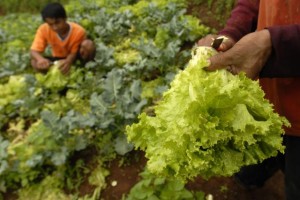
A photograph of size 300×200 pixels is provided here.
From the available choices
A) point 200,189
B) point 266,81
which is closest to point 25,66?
point 200,189

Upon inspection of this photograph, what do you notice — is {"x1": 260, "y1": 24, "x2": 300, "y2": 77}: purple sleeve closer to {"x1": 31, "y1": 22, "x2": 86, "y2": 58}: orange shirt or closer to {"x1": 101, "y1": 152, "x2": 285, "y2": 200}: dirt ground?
{"x1": 101, "y1": 152, "x2": 285, "y2": 200}: dirt ground

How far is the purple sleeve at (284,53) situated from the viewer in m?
1.87

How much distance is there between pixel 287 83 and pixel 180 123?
0.76 metres

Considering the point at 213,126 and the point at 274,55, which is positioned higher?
the point at 274,55

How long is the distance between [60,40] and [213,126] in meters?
4.84

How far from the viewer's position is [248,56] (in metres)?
1.91

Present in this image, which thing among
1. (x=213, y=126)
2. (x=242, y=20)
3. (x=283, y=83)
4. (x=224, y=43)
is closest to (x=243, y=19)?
(x=242, y=20)

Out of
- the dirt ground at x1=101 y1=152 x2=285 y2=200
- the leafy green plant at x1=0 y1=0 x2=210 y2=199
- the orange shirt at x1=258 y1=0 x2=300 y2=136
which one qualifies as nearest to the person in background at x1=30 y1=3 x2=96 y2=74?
the leafy green plant at x1=0 y1=0 x2=210 y2=199

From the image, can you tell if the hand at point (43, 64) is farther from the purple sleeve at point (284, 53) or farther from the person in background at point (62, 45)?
the purple sleeve at point (284, 53)

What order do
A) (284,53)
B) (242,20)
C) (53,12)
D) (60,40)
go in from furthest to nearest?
(60,40)
(53,12)
(242,20)
(284,53)

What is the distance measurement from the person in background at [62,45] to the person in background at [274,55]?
384 cm

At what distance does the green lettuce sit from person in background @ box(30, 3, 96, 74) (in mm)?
4242

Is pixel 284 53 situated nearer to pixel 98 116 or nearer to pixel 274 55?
pixel 274 55

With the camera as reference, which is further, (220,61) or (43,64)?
(43,64)
